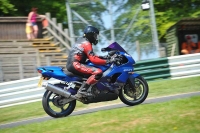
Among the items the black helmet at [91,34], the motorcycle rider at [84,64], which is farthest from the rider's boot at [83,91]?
the black helmet at [91,34]

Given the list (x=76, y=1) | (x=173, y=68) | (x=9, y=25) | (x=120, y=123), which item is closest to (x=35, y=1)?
(x=9, y=25)

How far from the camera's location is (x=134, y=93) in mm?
9203

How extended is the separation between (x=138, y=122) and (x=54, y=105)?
2505 millimetres

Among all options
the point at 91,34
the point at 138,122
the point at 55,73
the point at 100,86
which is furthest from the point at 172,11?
the point at 138,122

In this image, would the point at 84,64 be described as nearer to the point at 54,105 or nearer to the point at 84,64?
the point at 84,64

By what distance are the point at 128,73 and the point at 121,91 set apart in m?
0.43

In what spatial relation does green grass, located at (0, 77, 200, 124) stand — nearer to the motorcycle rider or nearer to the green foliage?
the motorcycle rider

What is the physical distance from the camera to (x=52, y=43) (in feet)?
70.6

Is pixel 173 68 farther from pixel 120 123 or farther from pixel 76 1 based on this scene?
pixel 120 123

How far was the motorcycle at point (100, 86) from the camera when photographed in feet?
28.4

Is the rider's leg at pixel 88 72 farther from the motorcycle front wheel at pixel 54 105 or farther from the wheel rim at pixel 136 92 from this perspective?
the wheel rim at pixel 136 92

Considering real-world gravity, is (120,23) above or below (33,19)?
below

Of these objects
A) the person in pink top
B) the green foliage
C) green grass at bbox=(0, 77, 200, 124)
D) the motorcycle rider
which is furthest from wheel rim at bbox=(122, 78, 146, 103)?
the green foliage

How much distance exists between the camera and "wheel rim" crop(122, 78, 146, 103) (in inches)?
362
